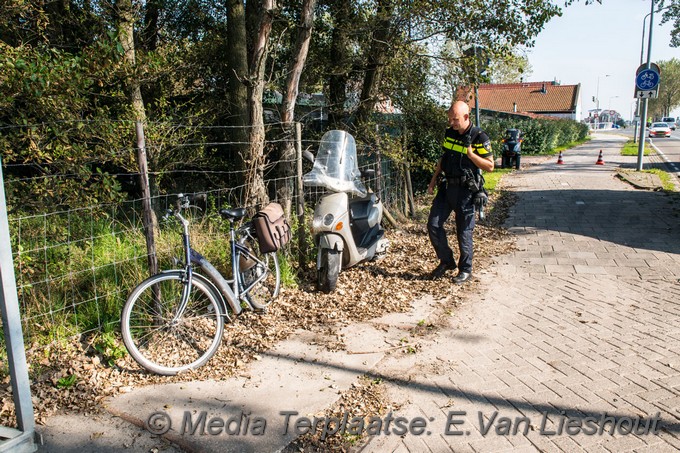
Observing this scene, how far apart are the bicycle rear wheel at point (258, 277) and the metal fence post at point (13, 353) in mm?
2108

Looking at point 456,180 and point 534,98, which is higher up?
point 534,98

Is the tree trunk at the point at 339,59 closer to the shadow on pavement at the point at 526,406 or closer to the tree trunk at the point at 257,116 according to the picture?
the tree trunk at the point at 257,116

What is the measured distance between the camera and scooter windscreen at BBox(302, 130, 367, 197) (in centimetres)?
611

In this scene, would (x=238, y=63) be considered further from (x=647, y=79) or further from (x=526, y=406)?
(x=647, y=79)

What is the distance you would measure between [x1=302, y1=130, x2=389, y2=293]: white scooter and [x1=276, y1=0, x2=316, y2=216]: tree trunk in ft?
1.43

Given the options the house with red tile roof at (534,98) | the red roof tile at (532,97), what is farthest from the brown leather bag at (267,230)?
the red roof tile at (532,97)

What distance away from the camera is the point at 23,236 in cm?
545

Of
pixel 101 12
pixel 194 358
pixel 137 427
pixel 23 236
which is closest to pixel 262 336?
pixel 194 358

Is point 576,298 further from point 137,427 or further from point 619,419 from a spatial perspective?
point 137,427

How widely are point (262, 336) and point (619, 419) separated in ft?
9.15

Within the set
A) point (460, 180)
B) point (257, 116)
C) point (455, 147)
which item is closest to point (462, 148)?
point (455, 147)

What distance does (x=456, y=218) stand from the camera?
20.7 ft

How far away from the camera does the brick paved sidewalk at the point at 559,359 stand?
3307 mm

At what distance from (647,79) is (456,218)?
13735 millimetres
